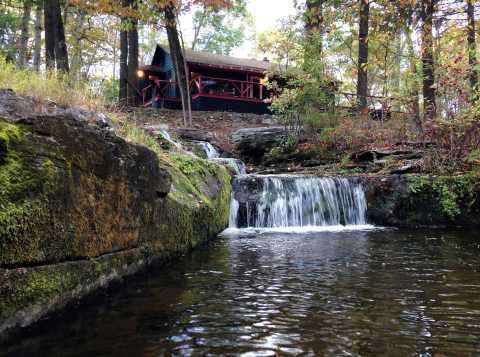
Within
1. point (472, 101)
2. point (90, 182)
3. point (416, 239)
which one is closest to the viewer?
point (90, 182)

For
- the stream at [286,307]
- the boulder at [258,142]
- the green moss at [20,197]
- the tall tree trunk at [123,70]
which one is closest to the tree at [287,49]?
the boulder at [258,142]

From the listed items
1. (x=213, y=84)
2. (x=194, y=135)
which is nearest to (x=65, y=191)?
(x=194, y=135)

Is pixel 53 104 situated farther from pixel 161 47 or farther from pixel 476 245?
pixel 161 47

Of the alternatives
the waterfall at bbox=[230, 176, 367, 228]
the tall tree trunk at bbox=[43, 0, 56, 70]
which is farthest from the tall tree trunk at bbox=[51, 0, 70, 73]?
the waterfall at bbox=[230, 176, 367, 228]

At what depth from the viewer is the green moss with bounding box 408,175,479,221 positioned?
1009 centimetres

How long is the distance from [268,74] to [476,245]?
10.9 metres

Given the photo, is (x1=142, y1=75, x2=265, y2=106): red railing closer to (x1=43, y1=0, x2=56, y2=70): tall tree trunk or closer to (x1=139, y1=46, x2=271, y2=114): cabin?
(x1=139, y1=46, x2=271, y2=114): cabin

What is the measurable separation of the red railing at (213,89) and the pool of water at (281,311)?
1922 cm

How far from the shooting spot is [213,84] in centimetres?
2675

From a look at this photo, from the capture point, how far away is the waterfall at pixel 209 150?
50.8 ft

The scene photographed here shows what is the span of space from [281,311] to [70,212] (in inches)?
84.6

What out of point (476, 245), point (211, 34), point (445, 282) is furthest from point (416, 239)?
point (211, 34)

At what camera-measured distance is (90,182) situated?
4.05 m

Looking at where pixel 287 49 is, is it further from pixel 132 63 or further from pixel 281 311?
pixel 281 311
